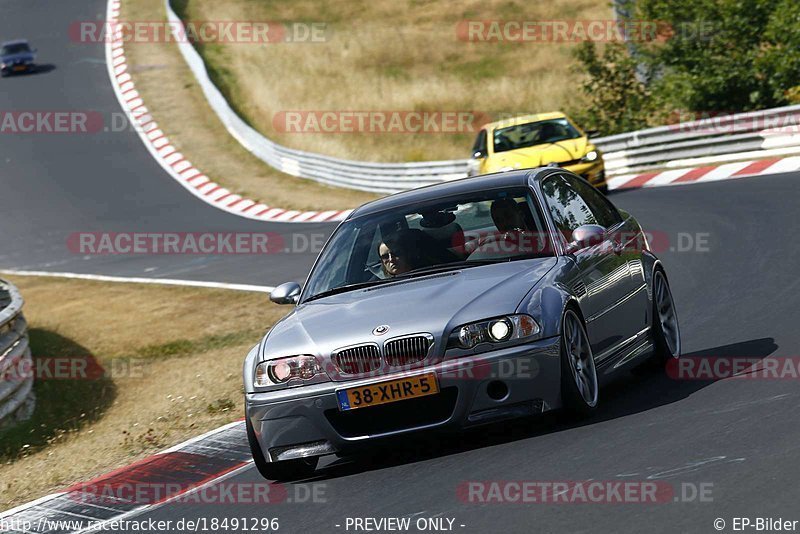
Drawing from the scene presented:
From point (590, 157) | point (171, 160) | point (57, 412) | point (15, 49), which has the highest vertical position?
point (15, 49)

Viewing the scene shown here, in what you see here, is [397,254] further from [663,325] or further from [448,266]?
[663,325]

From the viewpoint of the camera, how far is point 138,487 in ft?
26.3

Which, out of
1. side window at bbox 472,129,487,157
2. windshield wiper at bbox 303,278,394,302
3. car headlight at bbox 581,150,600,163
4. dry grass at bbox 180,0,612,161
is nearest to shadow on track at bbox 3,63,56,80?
dry grass at bbox 180,0,612,161

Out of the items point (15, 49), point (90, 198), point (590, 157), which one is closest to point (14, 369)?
point (590, 157)

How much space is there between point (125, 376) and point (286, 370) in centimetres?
849

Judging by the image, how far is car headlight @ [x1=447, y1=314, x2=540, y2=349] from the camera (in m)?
6.75

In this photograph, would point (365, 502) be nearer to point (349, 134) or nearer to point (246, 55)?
point (349, 134)

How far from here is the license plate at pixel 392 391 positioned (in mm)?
6695

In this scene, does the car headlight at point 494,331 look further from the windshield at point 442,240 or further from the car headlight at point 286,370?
the windshield at point 442,240

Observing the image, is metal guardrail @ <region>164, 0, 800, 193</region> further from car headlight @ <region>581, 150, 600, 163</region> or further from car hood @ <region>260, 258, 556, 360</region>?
car hood @ <region>260, 258, 556, 360</region>

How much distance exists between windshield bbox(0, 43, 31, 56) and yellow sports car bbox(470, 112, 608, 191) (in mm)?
28710

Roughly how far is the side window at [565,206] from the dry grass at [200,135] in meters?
18.6

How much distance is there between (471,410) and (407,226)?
1665mm

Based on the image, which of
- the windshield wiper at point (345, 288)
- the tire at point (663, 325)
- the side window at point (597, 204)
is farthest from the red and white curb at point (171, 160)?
the windshield wiper at point (345, 288)
